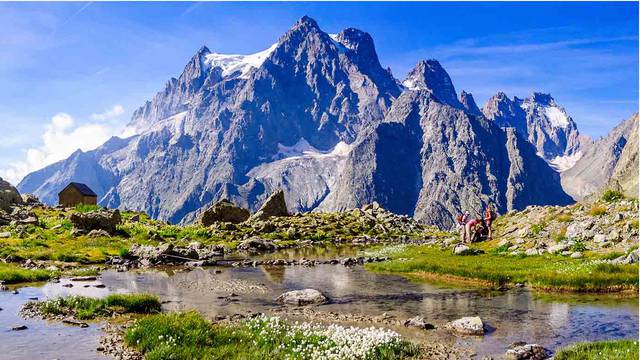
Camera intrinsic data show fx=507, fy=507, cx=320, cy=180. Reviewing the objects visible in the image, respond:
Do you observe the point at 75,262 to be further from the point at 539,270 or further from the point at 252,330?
the point at 539,270

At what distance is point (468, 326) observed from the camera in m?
23.1

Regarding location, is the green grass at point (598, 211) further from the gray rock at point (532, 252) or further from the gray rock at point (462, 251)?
the gray rock at point (462, 251)

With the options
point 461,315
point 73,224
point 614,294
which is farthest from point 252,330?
point 73,224

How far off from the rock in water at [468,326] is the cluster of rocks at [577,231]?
1853 cm

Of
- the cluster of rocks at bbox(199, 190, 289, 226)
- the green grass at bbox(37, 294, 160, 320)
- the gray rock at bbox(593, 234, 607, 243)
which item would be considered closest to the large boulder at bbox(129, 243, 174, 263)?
the green grass at bbox(37, 294, 160, 320)

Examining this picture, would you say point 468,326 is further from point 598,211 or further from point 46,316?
point 598,211

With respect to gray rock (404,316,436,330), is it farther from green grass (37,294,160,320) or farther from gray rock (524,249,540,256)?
gray rock (524,249,540,256)

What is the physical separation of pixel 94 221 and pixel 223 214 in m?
43.3

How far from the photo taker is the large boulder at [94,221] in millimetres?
68500

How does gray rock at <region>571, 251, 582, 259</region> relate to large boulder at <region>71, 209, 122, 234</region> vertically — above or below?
below

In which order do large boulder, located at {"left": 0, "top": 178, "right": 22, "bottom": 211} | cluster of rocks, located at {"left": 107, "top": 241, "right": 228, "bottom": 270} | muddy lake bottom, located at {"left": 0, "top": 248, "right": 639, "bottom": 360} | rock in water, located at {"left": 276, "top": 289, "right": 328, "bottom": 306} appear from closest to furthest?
muddy lake bottom, located at {"left": 0, "top": 248, "right": 639, "bottom": 360}
rock in water, located at {"left": 276, "top": 289, "right": 328, "bottom": 306}
cluster of rocks, located at {"left": 107, "top": 241, "right": 228, "bottom": 270}
large boulder, located at {"left": 0, "top": 178, "right": 22, "bottom": 211}

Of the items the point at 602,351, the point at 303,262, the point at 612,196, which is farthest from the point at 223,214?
the point at 602,351

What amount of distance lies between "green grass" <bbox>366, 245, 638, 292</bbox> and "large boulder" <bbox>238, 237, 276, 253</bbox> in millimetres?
27273

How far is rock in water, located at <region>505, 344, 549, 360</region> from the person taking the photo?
1883 centimetres
